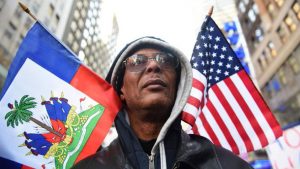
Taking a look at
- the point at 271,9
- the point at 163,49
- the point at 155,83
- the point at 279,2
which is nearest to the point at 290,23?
the point at 279,2

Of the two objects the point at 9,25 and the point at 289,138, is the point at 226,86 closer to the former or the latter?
the point at 289,138

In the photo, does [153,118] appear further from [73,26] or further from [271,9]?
[73,26]

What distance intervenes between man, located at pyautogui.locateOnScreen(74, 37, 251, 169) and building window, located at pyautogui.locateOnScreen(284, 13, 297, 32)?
30.2 metres

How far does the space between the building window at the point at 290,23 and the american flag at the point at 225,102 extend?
1124 inches

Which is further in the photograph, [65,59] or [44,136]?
[65,59]

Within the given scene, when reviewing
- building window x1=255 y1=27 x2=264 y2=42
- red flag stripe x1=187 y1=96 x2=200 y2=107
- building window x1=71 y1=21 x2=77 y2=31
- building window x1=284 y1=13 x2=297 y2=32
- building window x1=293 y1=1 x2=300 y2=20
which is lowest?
red flag stripe x1=187 y1=96 x2=200 y2=107

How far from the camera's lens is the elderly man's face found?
2.79m

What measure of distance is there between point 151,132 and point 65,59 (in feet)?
4.62

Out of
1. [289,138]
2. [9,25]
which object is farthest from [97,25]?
[289,138]

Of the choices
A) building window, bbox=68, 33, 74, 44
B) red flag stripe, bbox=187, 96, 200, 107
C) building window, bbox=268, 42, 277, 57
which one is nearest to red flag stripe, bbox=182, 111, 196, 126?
red flag stripe, bbox=187, 96, 200, 107

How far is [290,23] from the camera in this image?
100 feet

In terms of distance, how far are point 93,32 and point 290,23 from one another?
43.5 metres

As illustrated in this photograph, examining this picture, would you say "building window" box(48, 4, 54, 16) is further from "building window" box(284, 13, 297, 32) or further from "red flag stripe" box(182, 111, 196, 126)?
"red flag stripe" box(182, 111, 196, 126)

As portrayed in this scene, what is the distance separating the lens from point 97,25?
6525 cm
